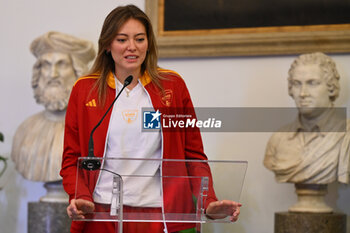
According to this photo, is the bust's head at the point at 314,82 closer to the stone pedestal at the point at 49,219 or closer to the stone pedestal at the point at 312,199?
the stone pedestal at the point at 312,199

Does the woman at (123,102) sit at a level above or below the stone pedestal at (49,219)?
above

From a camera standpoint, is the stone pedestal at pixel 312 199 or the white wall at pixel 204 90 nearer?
the stone pedestal at pixel 312 199

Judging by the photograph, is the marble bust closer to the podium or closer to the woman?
the woman

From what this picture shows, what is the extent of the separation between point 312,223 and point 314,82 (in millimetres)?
809

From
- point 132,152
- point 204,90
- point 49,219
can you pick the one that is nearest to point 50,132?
point 49,219

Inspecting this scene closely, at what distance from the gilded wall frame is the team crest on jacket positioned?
2048 mm

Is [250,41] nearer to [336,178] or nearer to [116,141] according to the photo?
[336,178]

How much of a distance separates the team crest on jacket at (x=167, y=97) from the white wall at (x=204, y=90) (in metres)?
1.56

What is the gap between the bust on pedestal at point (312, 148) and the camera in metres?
3.56

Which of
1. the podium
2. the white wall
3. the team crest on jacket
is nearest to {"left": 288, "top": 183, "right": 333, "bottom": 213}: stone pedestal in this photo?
the white wall

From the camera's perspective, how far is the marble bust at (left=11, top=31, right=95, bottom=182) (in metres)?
3.88

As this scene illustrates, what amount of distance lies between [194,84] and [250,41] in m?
0.50

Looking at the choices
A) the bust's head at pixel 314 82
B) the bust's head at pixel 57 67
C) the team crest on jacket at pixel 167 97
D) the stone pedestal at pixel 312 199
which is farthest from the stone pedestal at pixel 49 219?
the team crest on jacket at pixel 167 97

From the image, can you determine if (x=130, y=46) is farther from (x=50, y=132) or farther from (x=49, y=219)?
(x=49, y=219)
